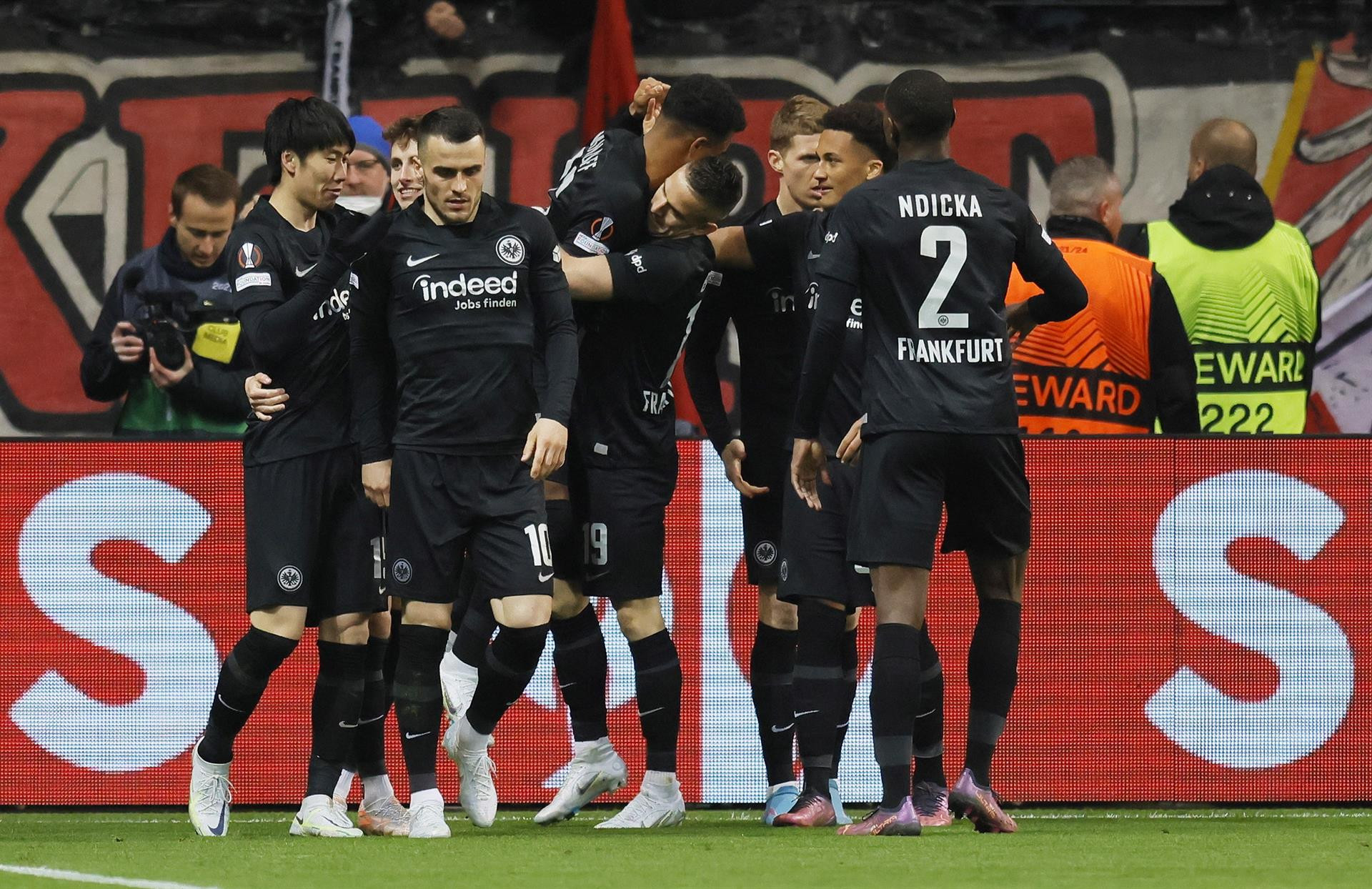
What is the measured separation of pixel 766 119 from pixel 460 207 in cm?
496

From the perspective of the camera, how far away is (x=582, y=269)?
265 inches

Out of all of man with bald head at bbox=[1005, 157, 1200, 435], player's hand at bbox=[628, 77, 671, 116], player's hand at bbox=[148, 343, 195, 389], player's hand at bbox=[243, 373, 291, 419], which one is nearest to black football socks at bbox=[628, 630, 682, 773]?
player's hand at bbox=[243, 373, 291, 419]

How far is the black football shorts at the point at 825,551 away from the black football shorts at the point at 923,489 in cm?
56

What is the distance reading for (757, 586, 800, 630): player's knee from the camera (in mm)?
7184

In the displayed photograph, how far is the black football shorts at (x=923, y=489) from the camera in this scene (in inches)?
236

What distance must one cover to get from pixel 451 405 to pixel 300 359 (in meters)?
0.57

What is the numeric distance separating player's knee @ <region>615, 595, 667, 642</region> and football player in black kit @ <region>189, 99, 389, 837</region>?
0.75m

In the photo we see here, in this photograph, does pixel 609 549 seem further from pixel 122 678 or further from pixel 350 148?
pixel 122 678

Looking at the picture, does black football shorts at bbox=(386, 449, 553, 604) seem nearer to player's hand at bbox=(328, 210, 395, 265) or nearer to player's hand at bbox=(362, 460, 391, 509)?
player's hand at bbox=(362, 460, 391, 509)

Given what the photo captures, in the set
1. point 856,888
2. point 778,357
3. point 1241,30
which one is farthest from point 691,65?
point 856,888

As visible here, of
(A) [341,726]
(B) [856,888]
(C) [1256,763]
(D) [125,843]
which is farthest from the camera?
(C) [1256,763]

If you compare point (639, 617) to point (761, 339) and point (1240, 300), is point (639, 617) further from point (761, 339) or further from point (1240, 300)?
point (1240, 300)

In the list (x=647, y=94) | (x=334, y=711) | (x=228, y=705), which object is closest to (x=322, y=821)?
(x=334, y=711)

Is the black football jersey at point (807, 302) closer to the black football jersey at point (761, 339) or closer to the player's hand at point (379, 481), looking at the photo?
the black football jersey at point (761, 339)
